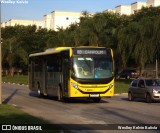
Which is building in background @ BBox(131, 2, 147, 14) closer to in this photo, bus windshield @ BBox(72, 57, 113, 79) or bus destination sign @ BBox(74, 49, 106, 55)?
bus destination sign @ BBox(74, 49, 106, 55)

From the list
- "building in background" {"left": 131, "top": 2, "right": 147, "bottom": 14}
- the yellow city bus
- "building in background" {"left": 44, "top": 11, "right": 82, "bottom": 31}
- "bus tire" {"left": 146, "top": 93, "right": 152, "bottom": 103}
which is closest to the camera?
the yellow city bus

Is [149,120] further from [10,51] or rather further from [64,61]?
A: [10,51]

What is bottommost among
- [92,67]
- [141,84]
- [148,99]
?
[148,99]

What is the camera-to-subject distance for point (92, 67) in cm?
2570

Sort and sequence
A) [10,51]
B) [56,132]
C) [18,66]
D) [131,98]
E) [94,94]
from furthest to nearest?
1. [18,66]
2. [10,51]
3. [131,98]
4. [94,94]
5. [56,132]

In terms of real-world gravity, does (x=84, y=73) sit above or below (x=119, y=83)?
above

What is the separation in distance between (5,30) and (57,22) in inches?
1242

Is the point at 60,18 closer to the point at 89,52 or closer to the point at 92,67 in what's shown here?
the point at 89,52

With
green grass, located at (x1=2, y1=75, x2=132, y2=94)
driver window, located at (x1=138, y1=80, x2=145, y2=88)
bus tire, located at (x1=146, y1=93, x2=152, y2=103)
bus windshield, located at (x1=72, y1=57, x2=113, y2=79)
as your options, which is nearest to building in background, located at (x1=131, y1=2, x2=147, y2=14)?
green grass, located at (x1=2, y1=75, x2=132, y2=94)

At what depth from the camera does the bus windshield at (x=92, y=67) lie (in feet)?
83.7

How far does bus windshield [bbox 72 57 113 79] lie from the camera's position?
25.5 metres

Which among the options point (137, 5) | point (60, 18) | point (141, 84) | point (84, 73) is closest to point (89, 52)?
point (84, 73)

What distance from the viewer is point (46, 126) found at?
13547 mm

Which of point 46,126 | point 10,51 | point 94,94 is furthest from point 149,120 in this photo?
point 10,51
